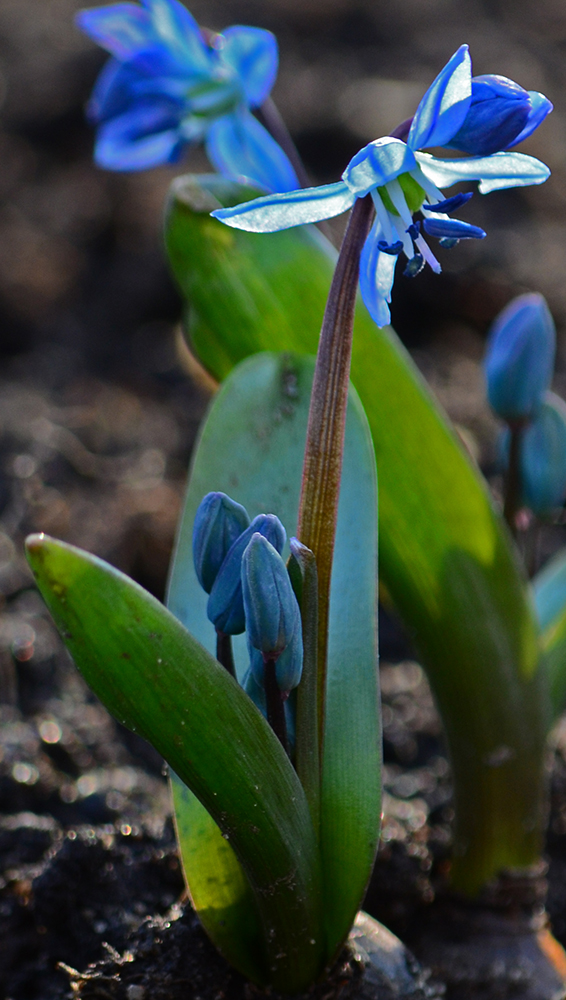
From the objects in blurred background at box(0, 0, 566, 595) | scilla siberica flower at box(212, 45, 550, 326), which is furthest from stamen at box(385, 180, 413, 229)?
blurred background at box(0, 0, 566, 595)

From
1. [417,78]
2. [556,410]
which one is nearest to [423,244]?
[556,410]

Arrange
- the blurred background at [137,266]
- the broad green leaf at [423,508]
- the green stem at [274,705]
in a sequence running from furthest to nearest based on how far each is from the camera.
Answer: the blurred background at [137,266]
the broad green leaf at [423,508]
the green stem at [274,705]

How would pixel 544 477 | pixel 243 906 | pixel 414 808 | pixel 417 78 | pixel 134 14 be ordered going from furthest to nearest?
1. pixel 417 78
2. pixel 414 808
3. pixel 544 477
4. pixel 134 14
5. pixel 243 906

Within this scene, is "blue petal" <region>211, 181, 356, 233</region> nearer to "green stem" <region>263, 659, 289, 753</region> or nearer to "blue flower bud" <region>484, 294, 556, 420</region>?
"green stem" <region>263, 659, 289, 753</region>

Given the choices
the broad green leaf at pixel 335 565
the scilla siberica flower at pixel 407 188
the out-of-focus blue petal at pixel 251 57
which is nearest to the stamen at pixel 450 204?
the scilla siberica flower at pixel 407 188

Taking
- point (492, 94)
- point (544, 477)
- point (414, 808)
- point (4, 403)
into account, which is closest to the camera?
point (492, 94)

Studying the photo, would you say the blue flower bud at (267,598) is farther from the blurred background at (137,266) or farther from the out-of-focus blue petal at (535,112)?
the blurred background at (137,266)

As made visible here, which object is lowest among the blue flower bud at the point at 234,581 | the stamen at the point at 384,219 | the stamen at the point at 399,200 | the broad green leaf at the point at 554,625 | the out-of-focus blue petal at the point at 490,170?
the broad green leaf at the point at 554,625

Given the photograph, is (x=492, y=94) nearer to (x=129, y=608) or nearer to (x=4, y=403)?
(x=129, y=608)
